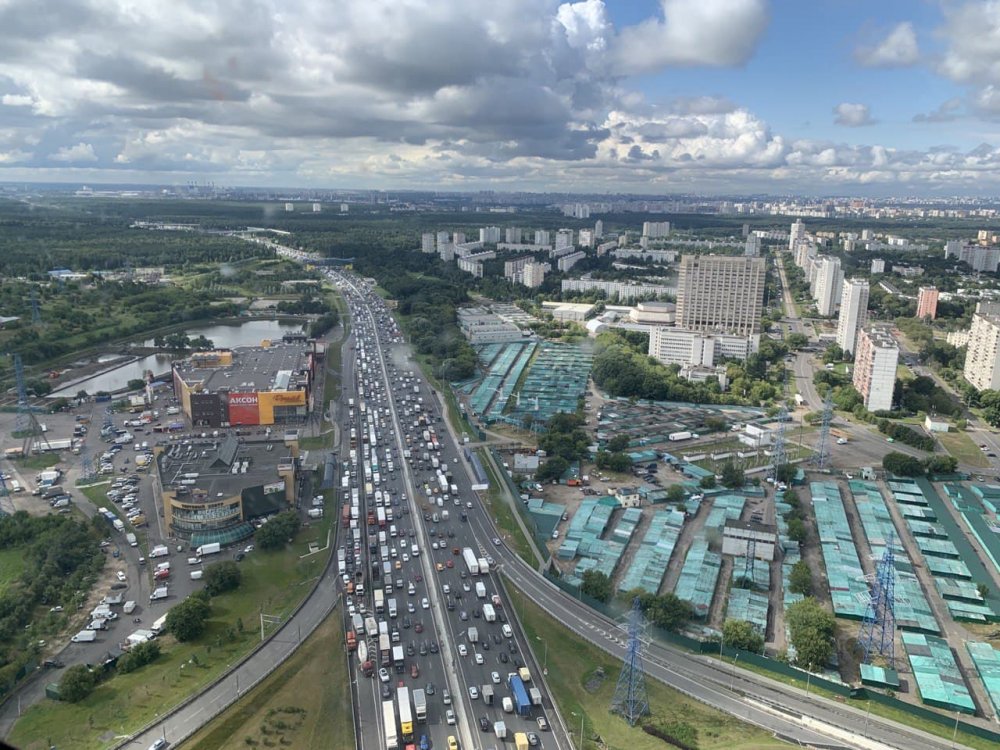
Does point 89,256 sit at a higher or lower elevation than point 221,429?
higher

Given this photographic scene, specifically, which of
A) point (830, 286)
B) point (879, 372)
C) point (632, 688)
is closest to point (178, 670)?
point (632, 688)

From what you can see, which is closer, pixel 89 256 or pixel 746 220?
pixel 89 256

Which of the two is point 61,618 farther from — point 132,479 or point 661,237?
point 661,237

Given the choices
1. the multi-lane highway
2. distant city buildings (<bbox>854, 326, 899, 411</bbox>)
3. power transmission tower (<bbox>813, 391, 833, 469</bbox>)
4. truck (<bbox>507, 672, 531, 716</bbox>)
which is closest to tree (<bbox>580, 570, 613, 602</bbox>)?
the multi-lane highway

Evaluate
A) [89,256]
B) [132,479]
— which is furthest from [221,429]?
[89,256]

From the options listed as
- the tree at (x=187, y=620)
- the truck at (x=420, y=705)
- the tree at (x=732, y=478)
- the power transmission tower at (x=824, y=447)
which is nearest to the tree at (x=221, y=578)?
the tree at (x=187, y=620)

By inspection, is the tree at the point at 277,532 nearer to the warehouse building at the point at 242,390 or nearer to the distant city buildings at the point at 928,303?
the warehouse building at the point at 242,390

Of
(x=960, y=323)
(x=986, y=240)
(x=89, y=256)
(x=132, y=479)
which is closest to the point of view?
(x=132, y=479)

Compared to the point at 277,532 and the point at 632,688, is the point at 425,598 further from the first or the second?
the point at 632,688
